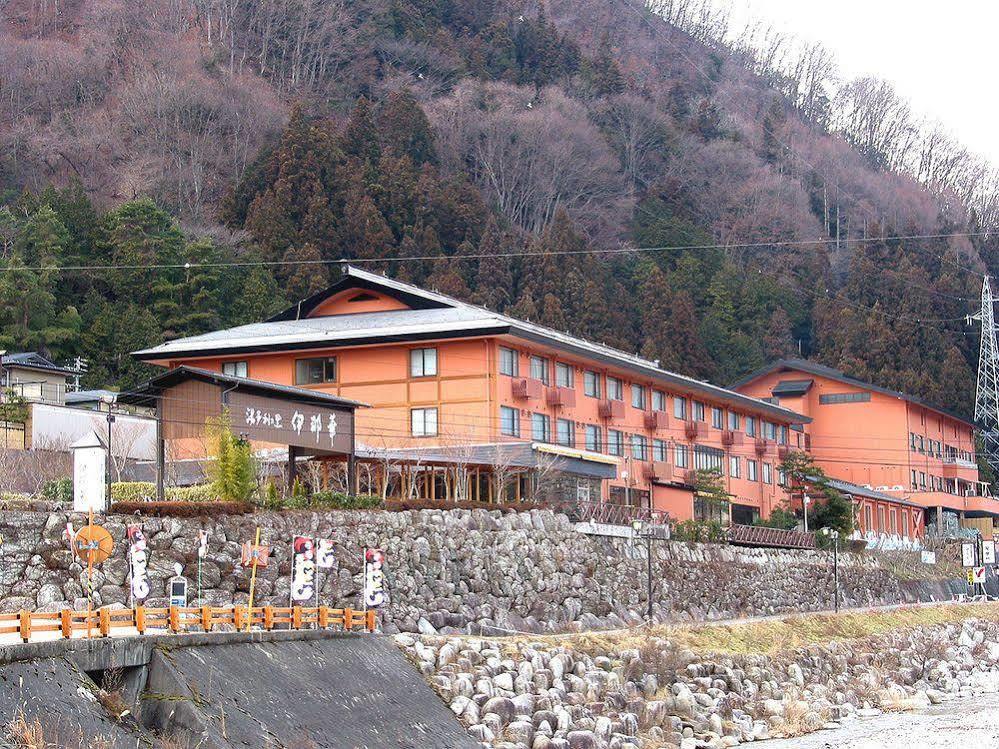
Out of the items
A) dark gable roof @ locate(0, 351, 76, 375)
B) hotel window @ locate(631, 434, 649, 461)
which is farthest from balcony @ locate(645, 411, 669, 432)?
dark gable roof @ locate(0, 351, 76, 375)

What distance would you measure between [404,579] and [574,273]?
4322cm

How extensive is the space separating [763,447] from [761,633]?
28014mm

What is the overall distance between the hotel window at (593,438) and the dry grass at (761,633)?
34.5 feet

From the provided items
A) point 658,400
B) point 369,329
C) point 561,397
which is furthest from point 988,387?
point 369,329

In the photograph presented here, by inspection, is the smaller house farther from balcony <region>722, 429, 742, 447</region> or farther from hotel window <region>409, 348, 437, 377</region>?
balcony <region>722, 429, 742, 447</region>

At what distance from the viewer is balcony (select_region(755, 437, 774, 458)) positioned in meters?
63.1

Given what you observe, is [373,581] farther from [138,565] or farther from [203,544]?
[138,565]

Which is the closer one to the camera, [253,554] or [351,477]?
[253,554]

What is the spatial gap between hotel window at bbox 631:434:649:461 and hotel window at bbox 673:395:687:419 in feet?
11.5

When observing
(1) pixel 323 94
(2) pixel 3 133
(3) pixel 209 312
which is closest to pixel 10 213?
(3) pixel 209 312

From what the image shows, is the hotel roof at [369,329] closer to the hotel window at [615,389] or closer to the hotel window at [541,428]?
the hotel window at [615,389]

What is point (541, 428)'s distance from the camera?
4594 centimetres

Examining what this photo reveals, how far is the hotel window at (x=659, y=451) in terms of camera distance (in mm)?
53625

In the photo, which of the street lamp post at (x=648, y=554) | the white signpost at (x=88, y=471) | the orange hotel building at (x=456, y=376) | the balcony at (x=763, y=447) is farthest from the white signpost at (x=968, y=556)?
the white signpost at (x=88, y=471)
